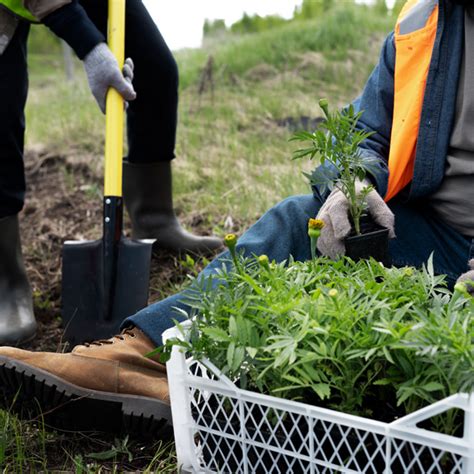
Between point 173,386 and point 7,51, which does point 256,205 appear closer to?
point 7,51

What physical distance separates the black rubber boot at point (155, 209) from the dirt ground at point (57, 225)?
0.19 ft

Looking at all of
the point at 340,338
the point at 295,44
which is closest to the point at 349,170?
the point at 340,338

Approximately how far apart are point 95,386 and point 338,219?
69 cm

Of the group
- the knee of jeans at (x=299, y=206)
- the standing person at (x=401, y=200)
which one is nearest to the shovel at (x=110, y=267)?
the standing person at (x=401, y=200)

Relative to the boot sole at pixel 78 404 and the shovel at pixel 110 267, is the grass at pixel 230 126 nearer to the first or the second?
the boot sole at pixel 78 404

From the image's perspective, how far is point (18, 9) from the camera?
2.26 m

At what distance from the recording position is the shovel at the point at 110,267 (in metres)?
2.36

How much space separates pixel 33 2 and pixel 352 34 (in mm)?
4815

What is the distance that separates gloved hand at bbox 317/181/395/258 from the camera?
5.34 ft

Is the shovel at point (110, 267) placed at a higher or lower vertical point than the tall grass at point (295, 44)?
lower

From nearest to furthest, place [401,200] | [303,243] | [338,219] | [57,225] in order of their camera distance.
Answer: [338,219] → [303,243] → [401,200] → [57,225]

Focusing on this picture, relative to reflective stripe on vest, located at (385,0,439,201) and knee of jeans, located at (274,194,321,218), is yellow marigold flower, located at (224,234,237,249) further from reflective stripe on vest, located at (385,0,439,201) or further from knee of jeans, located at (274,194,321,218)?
reflective stripe on vest, located at (385,0,439,201)

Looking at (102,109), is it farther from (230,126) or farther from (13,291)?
(230,126)

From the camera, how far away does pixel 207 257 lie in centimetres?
282
